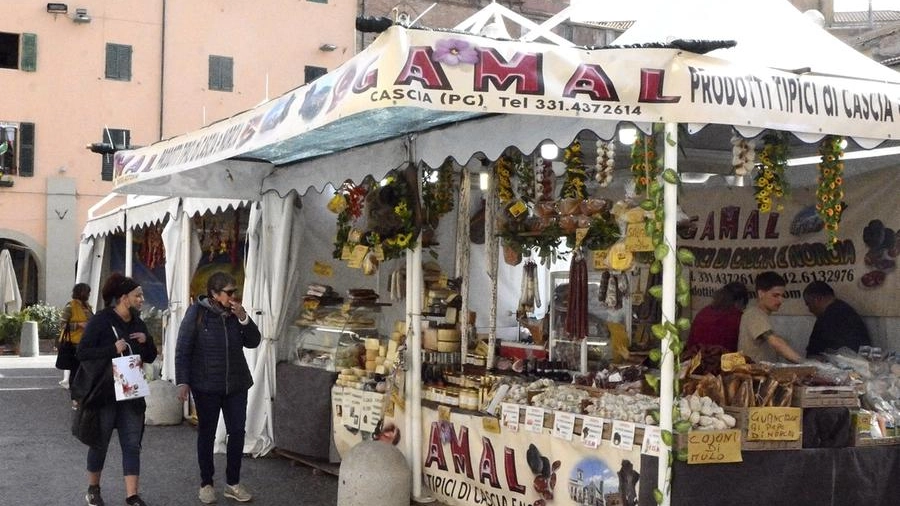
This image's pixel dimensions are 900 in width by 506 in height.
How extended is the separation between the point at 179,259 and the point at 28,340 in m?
13.9

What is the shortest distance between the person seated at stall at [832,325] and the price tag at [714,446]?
2.49m

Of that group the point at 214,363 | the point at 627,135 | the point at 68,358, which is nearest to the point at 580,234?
the point at 627,135

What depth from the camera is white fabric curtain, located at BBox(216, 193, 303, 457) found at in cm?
883

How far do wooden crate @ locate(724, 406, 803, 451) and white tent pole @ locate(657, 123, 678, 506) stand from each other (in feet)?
1.57

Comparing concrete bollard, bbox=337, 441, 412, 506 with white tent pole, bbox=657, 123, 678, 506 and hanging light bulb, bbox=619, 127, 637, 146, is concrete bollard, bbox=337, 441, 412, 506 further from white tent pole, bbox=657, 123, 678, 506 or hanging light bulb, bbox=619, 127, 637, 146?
hanging light bulb, bbox=619, 127, 637, 146

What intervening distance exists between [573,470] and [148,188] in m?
4.68

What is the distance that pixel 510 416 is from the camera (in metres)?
6.26

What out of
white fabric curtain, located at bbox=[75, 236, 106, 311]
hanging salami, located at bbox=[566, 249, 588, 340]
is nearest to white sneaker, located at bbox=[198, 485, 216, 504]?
hanging salami, located at bbox=[566, 249, 588, 340]

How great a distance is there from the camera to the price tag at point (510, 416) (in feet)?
20.4

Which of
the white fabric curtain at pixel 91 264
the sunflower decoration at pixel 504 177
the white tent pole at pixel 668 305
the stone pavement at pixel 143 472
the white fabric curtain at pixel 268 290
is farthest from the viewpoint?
the white fabric curtain at pixel 91 264

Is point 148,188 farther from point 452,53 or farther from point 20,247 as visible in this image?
point 20,247

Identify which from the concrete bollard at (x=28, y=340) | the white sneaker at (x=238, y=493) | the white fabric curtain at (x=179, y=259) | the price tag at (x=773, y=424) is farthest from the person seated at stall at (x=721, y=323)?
the concrete bollard at (x=28, y=340)

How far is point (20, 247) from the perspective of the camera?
27984 mm

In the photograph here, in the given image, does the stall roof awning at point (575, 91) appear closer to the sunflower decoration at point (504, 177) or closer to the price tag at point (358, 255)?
the sunflower decoration at point (504, 177)
